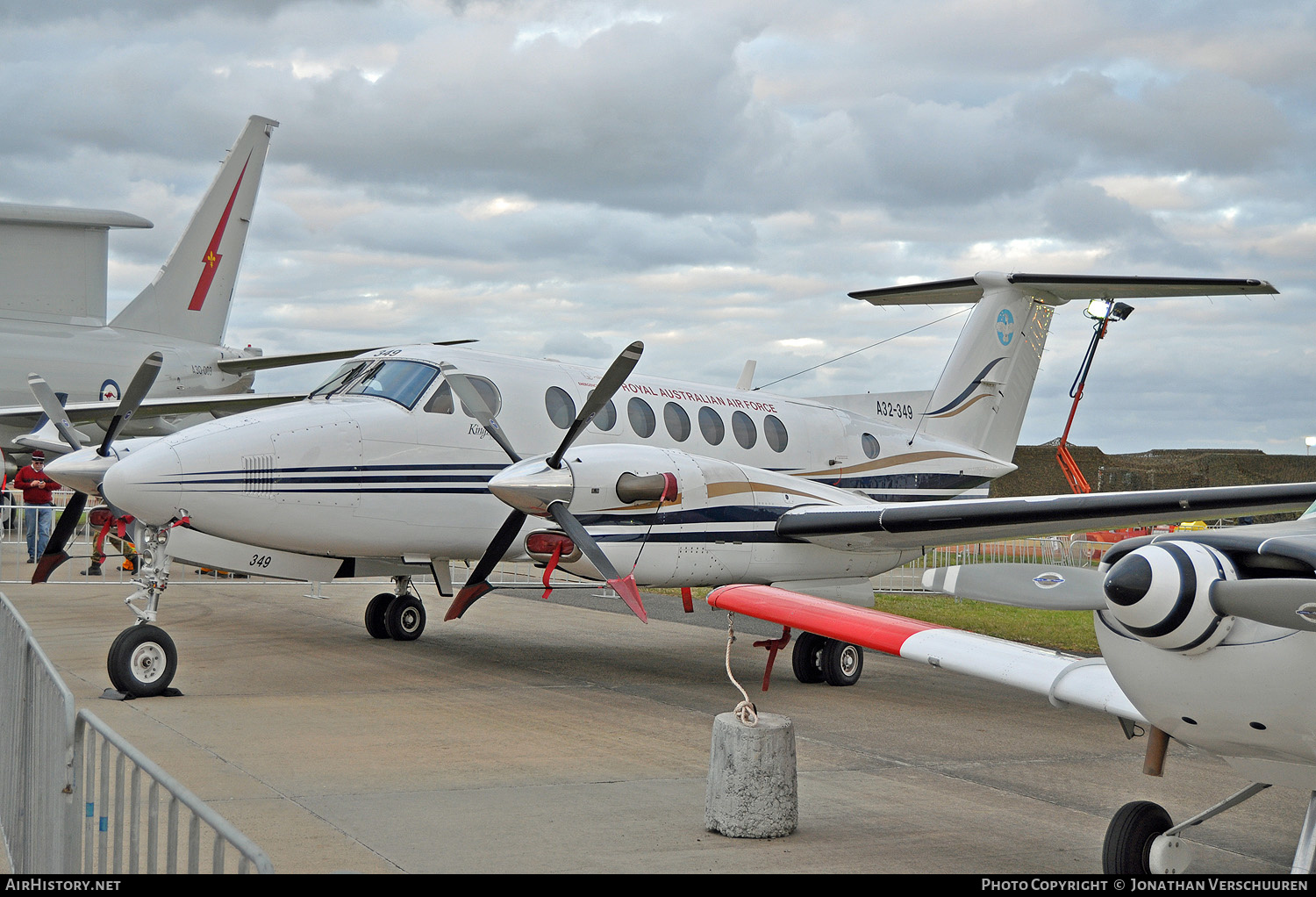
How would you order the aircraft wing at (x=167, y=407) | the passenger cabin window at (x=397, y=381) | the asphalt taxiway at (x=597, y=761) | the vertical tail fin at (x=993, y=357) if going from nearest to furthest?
the asphalt taxiway at (x=597, y=761), the passenger cabin window at (x=397, y=381), the vertical tail fin at (x=993, y=357), the aircraft wing at (x=167, y=407)

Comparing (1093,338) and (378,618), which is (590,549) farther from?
(1093,338)

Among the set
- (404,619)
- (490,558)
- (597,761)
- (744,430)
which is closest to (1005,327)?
(744,430)

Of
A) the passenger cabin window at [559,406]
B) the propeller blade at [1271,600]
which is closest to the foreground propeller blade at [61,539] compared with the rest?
the passenger cabin window at [559,406]

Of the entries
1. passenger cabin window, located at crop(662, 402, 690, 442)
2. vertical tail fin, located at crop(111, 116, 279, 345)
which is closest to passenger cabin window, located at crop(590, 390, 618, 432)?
passenger cabin window, located at crop(662, 402, 690, 442)

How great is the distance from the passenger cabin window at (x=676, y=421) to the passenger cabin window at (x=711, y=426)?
209 mm

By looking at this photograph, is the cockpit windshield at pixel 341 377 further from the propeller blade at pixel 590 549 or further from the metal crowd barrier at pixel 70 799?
the metal crowd barrier at pixel 70 799

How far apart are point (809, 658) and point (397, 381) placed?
4.94 metres

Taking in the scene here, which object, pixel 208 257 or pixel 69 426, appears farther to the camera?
pixel 208 257

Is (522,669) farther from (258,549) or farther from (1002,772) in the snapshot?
(1002,772)

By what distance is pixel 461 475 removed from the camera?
10.4 meters

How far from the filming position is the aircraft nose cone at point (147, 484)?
27.7ft

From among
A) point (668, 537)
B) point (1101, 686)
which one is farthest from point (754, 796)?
point (668, 537)

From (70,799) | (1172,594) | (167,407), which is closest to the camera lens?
(70,799)
